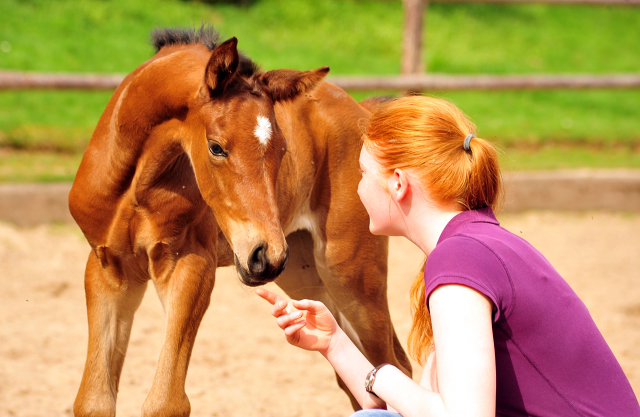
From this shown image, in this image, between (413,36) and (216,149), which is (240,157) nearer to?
(216,149)

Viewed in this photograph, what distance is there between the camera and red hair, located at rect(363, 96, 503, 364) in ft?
5.22

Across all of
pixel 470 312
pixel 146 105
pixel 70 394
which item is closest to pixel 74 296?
pixel 70 394

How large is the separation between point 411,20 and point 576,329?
20.4ft

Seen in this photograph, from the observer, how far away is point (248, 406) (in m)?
3.25

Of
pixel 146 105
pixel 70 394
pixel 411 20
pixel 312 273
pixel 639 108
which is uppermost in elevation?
pixel 146 105

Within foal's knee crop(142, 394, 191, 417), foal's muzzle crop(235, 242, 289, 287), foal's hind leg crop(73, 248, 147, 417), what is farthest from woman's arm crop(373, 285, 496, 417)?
foal's hind leg crop(73, 248, 147, 417)

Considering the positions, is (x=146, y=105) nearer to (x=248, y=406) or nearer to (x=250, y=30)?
(x=248, y=406)

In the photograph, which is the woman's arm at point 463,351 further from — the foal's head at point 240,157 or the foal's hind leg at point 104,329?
the foal's hind leg at point 104,329

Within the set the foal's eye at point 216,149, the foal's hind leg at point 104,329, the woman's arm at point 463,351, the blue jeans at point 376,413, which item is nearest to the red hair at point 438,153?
the woman's arm at point 463,351

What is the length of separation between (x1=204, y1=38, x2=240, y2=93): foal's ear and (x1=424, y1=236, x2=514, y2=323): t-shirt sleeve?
1.07m

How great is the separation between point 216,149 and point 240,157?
0.33 feet

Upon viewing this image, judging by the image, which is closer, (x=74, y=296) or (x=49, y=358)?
(x=49, y=358)

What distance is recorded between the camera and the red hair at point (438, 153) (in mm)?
1590

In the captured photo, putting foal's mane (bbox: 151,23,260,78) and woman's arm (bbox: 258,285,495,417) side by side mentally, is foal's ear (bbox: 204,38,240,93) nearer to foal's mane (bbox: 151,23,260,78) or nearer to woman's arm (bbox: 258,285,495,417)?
foal's mane (bbox: 151,23,260,78)
